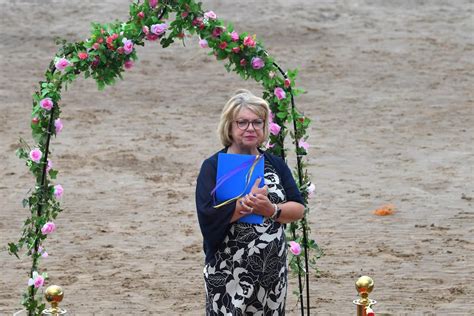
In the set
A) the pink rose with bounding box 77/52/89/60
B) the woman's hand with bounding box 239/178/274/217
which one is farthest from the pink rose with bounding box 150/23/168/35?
the woman's hand with bounding box 239/178/274/217

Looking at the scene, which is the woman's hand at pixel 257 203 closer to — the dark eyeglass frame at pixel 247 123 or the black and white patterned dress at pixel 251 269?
the black and white patterned dress at pixel 251 269

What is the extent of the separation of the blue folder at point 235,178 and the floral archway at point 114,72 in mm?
1119

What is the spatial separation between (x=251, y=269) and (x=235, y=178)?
496 mm

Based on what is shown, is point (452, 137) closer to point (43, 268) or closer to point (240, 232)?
point (43, 268)

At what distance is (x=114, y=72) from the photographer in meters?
7.23

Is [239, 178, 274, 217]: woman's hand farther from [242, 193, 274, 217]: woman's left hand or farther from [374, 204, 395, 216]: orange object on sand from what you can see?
[374, 204, 395, 216]: orange object on sand

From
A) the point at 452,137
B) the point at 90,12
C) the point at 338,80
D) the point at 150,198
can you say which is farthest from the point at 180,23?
the point at 90,12

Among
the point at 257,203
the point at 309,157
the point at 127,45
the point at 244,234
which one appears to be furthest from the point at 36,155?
the point at 309,157

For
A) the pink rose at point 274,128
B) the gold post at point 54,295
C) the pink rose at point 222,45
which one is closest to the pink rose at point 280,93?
the pink rose at point 274,128

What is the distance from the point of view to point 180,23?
730 centimetres

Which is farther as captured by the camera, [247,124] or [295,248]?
[295,248]

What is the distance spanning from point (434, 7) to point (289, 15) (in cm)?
276

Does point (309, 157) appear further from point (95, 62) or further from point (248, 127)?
point (248, 127)

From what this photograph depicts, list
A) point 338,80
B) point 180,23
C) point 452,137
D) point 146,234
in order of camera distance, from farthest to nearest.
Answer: point 338,80 < point 452,137 < point 146,234 < point 180,23
